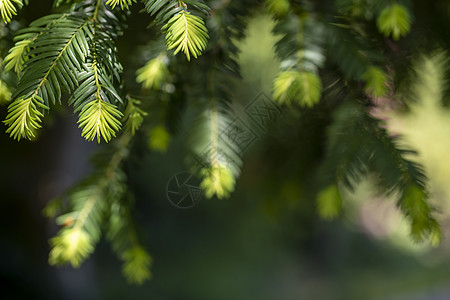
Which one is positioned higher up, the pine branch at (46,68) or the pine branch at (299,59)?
the pine branch at (46,68)

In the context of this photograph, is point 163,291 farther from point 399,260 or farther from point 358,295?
point 399,260

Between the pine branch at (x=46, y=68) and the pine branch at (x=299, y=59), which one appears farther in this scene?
the pine branch at (x=299, y=59)

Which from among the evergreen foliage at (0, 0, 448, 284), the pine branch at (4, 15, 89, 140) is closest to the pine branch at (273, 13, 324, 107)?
the evergreen foliage at (0, 0, 448, 284)

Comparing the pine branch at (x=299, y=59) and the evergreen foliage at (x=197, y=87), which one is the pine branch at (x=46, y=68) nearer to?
the evergreen foliage at (x=197, y=87)

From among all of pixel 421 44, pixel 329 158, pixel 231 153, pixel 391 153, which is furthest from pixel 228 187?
pixel 421 44

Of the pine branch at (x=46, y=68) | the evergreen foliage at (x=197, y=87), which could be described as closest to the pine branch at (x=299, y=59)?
the evergreen foliage at (x=197, y=87)

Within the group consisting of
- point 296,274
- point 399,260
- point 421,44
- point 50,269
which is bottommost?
point 399,260

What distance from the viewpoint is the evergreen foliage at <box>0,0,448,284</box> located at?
683 millimetres

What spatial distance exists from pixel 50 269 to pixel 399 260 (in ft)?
17.0

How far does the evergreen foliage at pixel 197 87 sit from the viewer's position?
683 mm

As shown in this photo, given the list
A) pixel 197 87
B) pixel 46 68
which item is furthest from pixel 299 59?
pixel 46 68

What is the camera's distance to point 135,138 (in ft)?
3.84

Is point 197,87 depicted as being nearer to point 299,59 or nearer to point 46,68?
point 299,59

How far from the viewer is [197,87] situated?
3.35 ft
